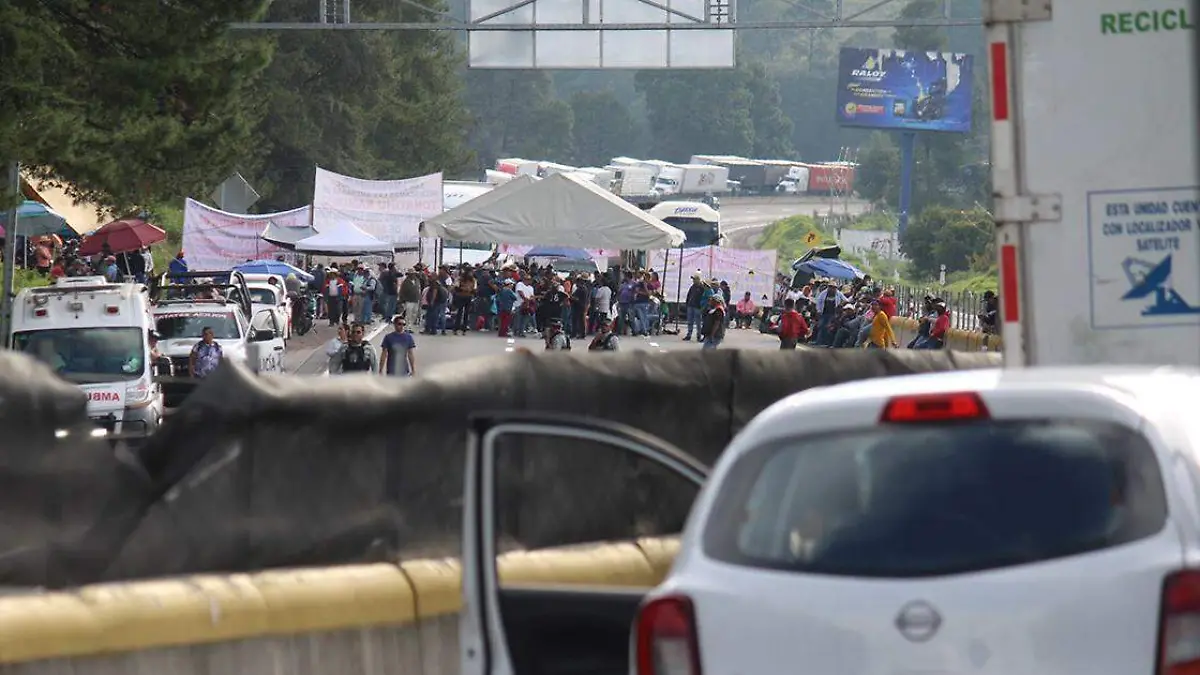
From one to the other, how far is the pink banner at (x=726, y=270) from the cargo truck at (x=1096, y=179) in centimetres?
4206

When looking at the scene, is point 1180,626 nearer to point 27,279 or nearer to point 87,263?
point 27,279

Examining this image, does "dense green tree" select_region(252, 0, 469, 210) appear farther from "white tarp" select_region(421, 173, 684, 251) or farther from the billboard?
the billboard

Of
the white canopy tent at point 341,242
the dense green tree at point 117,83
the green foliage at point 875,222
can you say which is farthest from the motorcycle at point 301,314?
the green foliage at point 875,222

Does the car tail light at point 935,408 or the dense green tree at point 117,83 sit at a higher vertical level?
the dense green tree at point 117,83

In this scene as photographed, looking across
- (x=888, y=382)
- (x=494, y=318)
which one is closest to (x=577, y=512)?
(x=888, y=382)

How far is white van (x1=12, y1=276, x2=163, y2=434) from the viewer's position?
22797 mm

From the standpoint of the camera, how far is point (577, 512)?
27.9 feet

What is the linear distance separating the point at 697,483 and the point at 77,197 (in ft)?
107

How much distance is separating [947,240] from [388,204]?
49153 mm

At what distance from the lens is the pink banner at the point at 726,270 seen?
5112 centimetres

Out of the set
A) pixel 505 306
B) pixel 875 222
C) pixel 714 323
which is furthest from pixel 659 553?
pixel 875 222

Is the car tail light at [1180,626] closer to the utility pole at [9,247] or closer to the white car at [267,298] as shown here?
the utility pole at [9,247]

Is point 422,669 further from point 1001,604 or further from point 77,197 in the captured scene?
point 77,197

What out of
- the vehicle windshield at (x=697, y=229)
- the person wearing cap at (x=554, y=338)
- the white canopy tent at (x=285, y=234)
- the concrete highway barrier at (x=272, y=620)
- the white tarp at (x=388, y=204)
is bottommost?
the concrete highway barrier at (x=272, y=620)
